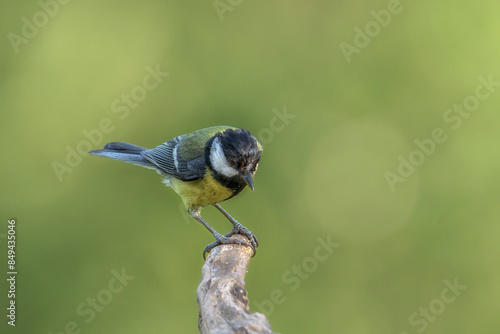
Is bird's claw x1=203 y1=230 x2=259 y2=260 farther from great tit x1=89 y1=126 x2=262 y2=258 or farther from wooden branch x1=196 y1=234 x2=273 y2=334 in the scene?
wooden branch x1=196 y1=234 x2=273 y2=334

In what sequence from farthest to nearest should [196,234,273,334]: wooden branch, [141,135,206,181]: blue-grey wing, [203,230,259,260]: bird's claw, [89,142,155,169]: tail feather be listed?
[89,142,155,169]: tail feather, [141,135,206,181]: blue-grey wing, [203,230,259,260]: bird's claw, [196,234,273,334]: wooden branch

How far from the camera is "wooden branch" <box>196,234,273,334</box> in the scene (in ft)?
5.79

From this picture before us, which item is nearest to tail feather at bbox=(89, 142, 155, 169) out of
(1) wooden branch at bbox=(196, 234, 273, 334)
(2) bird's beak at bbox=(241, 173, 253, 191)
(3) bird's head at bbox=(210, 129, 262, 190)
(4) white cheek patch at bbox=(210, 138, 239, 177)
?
(4) white cheek patch at bbox=(210, 138, 239, 177)

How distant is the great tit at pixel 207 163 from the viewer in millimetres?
2967

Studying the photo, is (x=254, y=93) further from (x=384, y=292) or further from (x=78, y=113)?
(x=384, y=292)

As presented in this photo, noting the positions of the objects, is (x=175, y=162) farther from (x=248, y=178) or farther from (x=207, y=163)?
(x=248, y=178)

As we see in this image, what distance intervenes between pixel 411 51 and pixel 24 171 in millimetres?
3491

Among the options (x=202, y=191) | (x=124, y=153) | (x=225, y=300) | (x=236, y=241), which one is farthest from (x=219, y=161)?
(x=225, y=300)

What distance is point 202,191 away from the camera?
10.6 feet

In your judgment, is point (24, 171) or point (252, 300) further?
point (24, 171)

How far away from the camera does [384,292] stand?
4.45 meters

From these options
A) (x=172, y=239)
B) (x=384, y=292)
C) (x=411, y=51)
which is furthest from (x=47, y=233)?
(x=411, y=51)

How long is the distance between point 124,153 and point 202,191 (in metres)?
0.78

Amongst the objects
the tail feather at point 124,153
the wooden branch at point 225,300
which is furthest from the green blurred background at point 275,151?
the wooden branch at point 225,300
